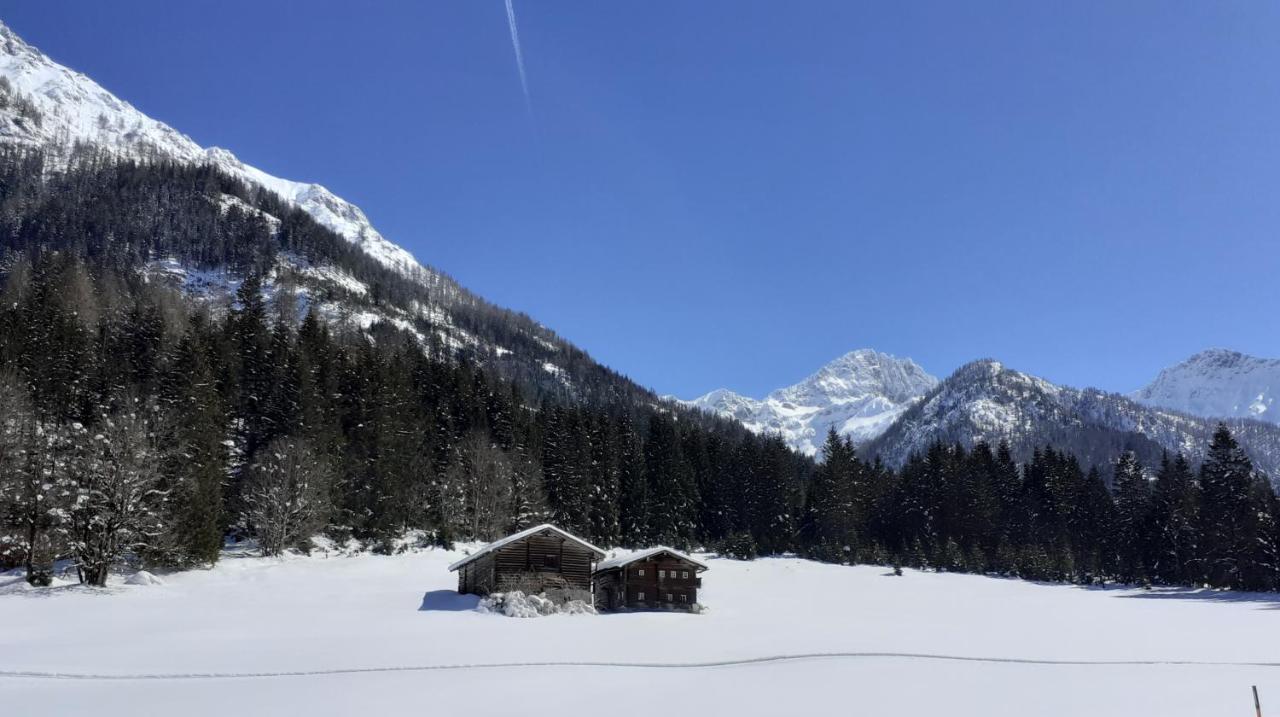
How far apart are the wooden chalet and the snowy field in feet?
10.3

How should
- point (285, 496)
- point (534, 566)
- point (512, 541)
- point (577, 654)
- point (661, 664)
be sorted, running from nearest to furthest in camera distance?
point (661, 664)
point (577, 654)
point (512, 541)
point (534, 566)
point (285, 496)

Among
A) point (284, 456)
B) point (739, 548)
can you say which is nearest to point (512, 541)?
point (284, 456)

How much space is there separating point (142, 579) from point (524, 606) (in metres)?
22.9

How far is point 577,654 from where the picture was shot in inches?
1080

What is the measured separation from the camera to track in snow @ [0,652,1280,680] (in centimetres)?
2031

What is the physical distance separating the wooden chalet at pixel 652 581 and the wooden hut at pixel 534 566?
2.02m

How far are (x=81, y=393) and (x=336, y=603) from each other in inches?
1363

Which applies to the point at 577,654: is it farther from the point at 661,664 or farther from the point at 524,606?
the point at 524,606

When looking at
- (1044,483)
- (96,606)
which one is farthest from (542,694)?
(1044,483)

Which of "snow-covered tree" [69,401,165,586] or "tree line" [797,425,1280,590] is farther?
"tree line" [797,425,1280,590]

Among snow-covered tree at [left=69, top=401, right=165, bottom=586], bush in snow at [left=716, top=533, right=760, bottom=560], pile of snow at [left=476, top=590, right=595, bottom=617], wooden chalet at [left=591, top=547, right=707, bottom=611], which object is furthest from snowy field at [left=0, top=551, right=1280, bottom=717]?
bush in snow at [left=716, top=533, right=760, bottom=560]

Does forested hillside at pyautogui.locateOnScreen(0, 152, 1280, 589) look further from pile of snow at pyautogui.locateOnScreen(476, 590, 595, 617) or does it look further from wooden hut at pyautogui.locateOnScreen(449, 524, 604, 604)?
pile of snow at pyautogui.locateOnScreen(476, 590, 595, 617)

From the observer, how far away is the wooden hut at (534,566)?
147 ft

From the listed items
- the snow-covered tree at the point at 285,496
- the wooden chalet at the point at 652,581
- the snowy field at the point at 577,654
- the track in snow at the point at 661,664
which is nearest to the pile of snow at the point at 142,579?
the snowy field at the point at 577,654
